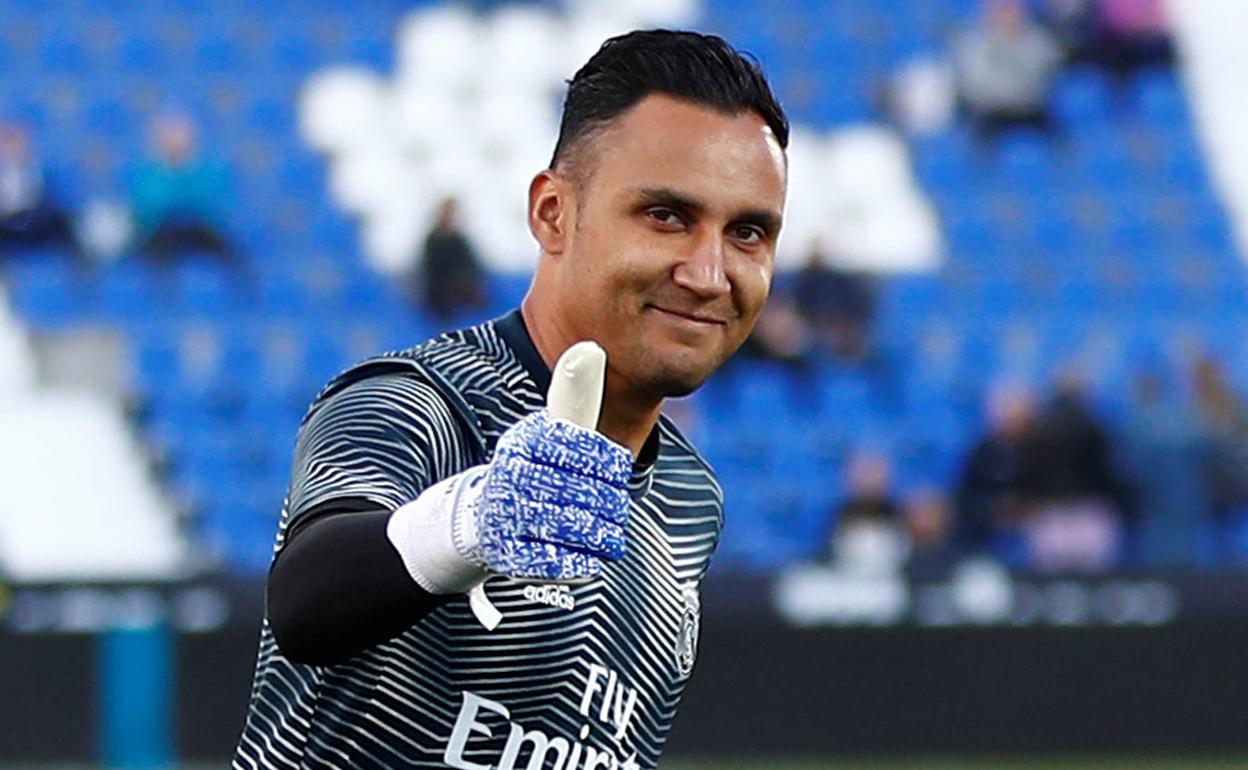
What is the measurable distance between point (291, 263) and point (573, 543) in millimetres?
12487

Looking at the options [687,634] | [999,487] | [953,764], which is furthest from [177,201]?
[687,634]

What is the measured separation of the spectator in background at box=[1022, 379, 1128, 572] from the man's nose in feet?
30.4

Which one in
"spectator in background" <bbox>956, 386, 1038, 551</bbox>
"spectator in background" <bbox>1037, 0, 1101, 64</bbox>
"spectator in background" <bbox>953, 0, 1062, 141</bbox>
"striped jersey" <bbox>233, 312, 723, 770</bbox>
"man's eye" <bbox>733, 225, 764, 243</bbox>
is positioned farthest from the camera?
"spectator in background" <bbox>1037, 0, 1101, 64</bbox>

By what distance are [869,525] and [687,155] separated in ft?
30.7

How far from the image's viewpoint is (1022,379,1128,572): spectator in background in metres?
12.3

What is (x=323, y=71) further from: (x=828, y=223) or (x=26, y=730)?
(x=26, y=730)

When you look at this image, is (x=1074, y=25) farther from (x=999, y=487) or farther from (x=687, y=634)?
(x=687, y=634)

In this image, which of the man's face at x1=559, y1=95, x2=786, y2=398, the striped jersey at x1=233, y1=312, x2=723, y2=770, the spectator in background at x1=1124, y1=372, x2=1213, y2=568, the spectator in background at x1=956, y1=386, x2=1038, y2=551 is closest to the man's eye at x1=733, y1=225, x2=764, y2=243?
the man's face at x1=559, y1=95, x2=786, y2=398

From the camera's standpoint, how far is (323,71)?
16.3 metres

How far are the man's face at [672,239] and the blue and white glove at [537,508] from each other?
1.44 ft

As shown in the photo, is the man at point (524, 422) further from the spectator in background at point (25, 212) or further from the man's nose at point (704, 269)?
the spectator in background at point (25, 212)

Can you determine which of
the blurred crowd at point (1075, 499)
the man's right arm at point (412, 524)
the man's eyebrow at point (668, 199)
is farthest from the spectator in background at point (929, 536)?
the man's right arm at point (412, 524)

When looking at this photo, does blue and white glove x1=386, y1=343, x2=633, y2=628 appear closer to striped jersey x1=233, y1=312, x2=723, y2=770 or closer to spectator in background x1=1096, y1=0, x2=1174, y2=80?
striped jersey x1=233, y1=312, x2=723, y2=770

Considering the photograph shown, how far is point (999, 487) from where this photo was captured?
40.5 feet
